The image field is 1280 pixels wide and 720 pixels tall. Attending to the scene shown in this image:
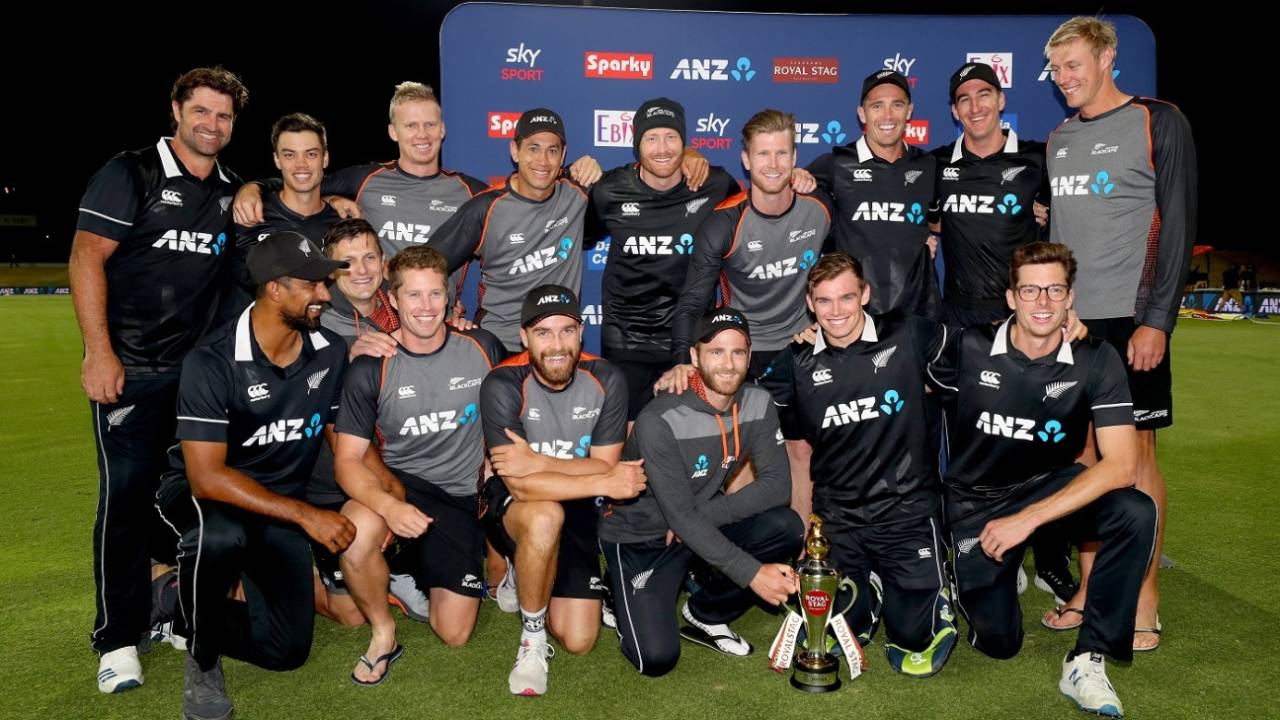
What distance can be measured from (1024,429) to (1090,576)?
69cm

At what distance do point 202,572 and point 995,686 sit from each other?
3.24m

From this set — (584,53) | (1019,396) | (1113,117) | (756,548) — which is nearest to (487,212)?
(584,53)

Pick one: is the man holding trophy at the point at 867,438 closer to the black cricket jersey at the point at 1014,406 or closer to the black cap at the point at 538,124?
the black cricket jersey at the point at 1014,406

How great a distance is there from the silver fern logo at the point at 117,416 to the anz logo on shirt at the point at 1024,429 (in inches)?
157

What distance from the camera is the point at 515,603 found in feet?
15.2

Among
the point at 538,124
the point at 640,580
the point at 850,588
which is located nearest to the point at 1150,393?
the point at 850,588

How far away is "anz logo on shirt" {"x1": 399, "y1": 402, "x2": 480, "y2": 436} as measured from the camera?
4391 mm

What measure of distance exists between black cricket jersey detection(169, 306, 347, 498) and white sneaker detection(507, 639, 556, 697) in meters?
1.29

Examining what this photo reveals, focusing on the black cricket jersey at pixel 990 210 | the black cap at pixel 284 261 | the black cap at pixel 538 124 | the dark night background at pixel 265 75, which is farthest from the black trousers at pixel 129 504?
the dark night background at pixel 265 75

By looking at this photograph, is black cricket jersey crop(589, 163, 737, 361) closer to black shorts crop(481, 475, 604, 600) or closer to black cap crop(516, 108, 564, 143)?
black cap crop(516, 108, 564, 143)

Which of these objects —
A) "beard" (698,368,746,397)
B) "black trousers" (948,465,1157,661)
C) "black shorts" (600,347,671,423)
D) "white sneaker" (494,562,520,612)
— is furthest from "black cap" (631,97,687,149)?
"black trousers" (948,465,1157,661)

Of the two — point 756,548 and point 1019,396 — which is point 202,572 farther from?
point 1019,396

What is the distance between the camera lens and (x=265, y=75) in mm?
38719

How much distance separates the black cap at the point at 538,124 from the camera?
5.01 metres
